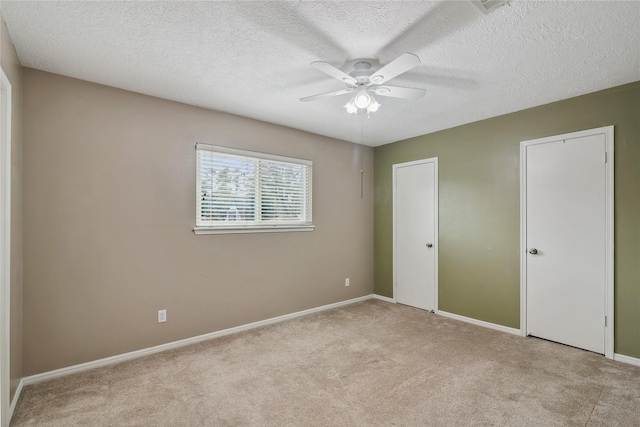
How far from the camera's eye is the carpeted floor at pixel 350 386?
203cm

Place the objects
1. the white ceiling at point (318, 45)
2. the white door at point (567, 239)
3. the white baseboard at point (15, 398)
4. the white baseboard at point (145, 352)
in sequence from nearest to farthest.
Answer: the white ceiling at point (318, 45), the white baseboard at point (15, 398), the white baseboard at point (145, 352), the white door at point (567, 239)

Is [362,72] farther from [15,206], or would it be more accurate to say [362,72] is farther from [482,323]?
[482,323]

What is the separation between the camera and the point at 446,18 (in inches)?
72.8

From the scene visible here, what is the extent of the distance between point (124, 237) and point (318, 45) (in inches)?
93.3

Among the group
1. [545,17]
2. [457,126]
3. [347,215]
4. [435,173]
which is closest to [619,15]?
[545,17]

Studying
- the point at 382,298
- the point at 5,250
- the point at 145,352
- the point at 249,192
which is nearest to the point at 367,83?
the point at 249,192

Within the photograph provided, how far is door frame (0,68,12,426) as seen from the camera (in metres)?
1.87

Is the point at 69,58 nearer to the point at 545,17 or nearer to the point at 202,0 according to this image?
the point at 202,0

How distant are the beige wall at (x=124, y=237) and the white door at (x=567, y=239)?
2.83 m

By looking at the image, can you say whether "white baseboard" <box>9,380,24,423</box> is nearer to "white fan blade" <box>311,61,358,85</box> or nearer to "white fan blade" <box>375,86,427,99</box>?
"white fan blade" <box>311,61,358,85</box>

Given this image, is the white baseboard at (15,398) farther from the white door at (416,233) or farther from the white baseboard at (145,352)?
the white door at (416,233)

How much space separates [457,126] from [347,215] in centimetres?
194

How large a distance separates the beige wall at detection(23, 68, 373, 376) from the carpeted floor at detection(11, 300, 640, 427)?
32 centimetres

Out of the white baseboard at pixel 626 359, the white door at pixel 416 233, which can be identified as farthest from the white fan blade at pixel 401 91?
the white baseboard at pixel 626 359
